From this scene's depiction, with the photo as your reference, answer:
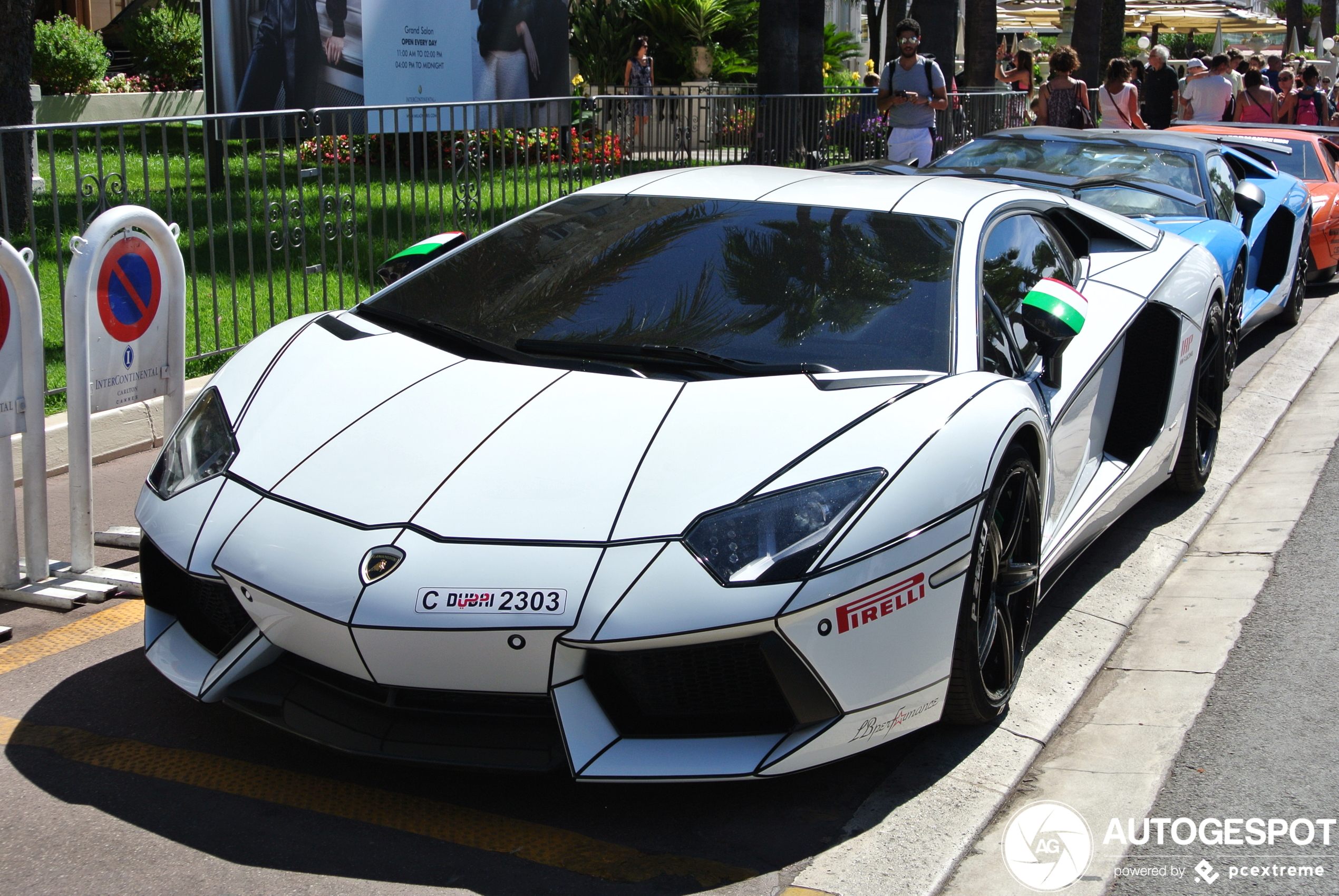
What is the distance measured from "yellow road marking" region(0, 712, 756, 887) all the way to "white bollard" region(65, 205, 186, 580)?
1.15 meters

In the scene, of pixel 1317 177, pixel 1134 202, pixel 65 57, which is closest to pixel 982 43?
pixel 1317 177

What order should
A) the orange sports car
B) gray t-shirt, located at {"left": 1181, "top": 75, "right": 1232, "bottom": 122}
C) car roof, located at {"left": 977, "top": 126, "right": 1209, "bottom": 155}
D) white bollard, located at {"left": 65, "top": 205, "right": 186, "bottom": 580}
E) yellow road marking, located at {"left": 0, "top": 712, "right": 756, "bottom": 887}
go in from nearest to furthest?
yellow road marking, located at {"left": 0, "top": 712, "right": 756, "bottom": 887} < white bollard, located at {"left": 65, "top": 205, "right": 186, "bottom": 580} < car roof, located at {"left": 977, "top": 126, "right": 1209, "bottom": 155} < the orange sports car < gray t-shirt, located at {"left": 1181, "top": 75, "right": 1232, "bottom": 122}

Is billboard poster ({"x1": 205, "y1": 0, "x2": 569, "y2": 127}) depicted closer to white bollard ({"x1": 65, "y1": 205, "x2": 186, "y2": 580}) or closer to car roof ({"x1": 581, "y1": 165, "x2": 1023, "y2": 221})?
white bollard ({"x1": 65, "y1": 205, "x2": 186, "y2": 580})

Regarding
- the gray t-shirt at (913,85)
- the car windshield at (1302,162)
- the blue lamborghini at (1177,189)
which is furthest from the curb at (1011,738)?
the car windshield at (1302,162)

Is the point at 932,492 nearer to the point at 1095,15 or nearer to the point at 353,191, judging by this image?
the point at 353,191

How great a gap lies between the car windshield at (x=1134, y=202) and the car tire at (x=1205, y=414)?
67.8 inches

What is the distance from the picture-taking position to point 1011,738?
3387 mm

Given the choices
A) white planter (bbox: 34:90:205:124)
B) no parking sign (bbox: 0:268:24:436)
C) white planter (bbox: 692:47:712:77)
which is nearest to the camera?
no parking sign (bbox: 0:268:24:436)

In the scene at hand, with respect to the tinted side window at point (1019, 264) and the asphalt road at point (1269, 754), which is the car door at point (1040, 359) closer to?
the tinted side window at point (1019, 264)

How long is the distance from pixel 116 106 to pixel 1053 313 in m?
18.2

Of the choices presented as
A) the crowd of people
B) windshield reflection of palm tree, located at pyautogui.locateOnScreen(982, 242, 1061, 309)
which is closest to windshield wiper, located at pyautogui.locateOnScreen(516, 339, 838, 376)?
windshield reflection of palm tree, located at pyautogui.locateOnScreen(982, 242, 1061, 309)

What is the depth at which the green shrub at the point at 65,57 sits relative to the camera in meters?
18.2

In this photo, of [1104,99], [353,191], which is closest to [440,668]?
[353,191]

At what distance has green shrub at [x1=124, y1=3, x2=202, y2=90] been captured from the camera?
21.0m
